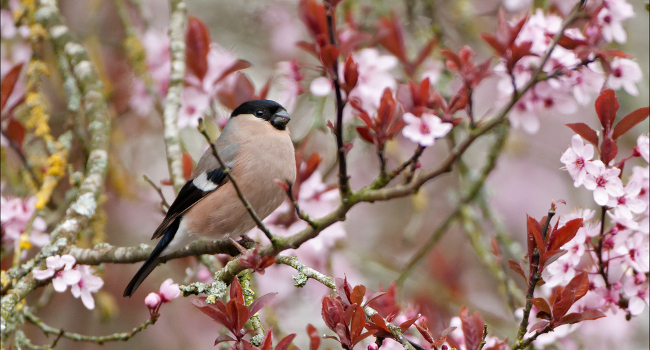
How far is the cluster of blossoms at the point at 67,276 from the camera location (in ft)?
7.82

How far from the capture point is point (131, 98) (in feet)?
14.7

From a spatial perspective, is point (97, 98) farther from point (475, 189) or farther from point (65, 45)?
point (475, 189)

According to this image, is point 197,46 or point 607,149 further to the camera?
point 197,46

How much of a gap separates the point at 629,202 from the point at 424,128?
0.84 m

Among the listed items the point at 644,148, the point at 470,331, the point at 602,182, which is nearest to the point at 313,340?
the point at 470,331

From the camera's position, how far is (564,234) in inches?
75.4

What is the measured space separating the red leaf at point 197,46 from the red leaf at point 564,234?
88.5 inches

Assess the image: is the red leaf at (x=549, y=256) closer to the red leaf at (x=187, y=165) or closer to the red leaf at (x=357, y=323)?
the red leaf at (x=357, y=323)

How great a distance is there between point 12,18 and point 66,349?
2.93 metres

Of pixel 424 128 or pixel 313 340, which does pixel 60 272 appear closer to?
pixel 313 340

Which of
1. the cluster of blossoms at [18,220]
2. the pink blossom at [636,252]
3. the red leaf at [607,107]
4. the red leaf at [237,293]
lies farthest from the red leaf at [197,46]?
the pink blossom at [636,252]

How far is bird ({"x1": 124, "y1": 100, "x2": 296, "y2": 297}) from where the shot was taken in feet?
9.62

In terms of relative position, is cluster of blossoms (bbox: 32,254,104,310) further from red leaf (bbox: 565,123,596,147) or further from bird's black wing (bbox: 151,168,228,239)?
A: red leaf (bbox: 565,123,596,147)

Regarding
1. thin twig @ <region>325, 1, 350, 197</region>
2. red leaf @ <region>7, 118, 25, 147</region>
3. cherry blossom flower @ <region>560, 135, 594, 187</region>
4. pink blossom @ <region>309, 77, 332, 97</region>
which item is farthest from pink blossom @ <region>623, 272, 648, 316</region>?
red leaf @ <region>7, 118, 25, 147</region>
